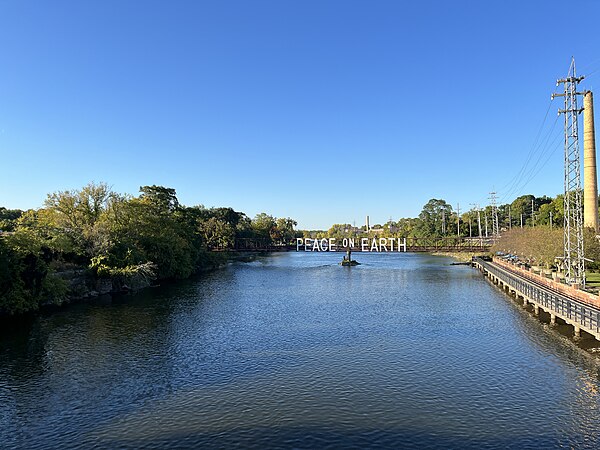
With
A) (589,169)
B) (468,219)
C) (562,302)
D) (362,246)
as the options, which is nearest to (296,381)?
(562,302)

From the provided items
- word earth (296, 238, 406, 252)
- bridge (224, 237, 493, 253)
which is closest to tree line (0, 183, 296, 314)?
bridge (224, 237, 493, 253)

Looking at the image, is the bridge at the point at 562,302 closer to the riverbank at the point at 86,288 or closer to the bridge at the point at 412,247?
the riverbank at the point at 86,288

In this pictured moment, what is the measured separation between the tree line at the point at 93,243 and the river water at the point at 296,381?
14.0ft

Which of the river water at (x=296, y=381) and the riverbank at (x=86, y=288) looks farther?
the riverbank at (x=86, y=288)

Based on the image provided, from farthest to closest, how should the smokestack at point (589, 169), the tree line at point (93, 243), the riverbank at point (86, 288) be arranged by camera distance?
the smokestack at point (589, 169)
the riverbank at point (86, 288)
the tree line at point (93, 243)

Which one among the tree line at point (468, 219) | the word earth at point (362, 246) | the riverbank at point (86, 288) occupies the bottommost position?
the riverbank at point (86, 288)

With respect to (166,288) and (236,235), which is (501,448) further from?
(236,235)

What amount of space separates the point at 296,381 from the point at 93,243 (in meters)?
40.2

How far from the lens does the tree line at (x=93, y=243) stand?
37969 mm

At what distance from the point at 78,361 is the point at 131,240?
3659 centimetres

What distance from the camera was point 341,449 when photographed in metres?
14.5

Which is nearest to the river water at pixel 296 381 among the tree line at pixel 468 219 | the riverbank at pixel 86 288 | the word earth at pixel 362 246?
the riverbank at pixel 86 288

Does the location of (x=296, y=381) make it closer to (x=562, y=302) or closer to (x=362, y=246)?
(x=562, y=302)

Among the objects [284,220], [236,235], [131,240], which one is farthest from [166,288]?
[284,220]
